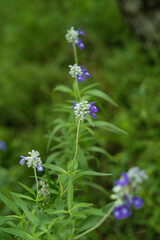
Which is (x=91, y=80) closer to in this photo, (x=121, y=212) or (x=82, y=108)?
(x=82, y=108)

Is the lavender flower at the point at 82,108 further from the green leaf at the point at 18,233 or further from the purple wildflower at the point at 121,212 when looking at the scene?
the green leaf at the point at 18,233

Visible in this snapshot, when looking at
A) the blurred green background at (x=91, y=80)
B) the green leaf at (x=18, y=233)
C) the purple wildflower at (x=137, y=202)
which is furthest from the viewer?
the blurred green background at (x=91, y=80)

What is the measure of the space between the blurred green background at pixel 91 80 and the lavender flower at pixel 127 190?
1659 mm

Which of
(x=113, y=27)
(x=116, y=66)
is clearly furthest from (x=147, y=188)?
(x=113, y=27)

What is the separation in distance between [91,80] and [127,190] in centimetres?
388

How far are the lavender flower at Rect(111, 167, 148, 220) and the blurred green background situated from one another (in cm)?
166

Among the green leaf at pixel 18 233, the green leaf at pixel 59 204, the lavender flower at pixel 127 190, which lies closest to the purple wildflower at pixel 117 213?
the lavender flower at pixel 127 190

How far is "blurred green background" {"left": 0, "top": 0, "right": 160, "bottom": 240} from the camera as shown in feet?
12.5

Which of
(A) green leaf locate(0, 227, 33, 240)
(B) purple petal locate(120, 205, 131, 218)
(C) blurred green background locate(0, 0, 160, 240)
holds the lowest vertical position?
(B) purple petal locate(120, 205, 131, 218)

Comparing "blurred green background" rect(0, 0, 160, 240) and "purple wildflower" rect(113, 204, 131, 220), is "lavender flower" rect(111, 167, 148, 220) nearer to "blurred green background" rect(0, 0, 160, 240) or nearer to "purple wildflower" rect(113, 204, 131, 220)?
Answer: "purple wildflower" rect(113, 204, 131, 220)

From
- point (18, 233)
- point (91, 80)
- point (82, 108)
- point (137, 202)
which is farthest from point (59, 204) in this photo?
point (91, 80)

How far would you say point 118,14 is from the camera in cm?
625

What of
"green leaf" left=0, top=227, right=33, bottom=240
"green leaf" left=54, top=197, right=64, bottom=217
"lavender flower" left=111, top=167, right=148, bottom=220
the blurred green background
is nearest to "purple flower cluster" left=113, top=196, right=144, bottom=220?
"lavender flower" left=111, top=167, right=148, bottom=220

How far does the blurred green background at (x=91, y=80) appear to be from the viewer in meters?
3.80
